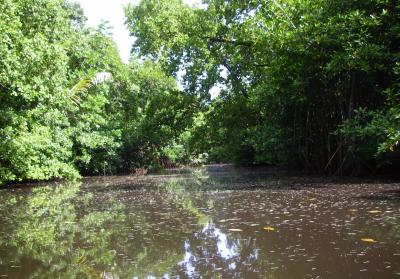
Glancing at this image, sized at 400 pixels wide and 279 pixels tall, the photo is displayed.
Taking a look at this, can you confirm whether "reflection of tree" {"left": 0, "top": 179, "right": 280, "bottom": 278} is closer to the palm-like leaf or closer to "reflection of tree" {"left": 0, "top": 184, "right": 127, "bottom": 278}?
"reflection of tree" {"left": 0, "top": 184, "right": 127, "bottom": 278}

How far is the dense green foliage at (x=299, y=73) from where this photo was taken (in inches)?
380

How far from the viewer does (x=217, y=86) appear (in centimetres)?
1817

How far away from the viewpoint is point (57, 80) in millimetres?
11977

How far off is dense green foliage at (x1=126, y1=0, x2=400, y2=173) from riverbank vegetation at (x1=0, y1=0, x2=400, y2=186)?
1.8 inches

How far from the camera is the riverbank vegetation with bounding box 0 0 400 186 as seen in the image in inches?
391

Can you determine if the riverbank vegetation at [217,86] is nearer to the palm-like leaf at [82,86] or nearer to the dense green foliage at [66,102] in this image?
the dense green foliage at [66,102]

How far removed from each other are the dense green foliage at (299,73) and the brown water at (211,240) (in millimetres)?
2784

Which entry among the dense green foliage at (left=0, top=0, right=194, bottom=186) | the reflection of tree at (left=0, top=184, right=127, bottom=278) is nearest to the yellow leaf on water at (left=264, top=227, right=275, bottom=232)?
the reflection of tree at (left=0, top=184, right=127, bottom=278)

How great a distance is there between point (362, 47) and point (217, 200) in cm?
550

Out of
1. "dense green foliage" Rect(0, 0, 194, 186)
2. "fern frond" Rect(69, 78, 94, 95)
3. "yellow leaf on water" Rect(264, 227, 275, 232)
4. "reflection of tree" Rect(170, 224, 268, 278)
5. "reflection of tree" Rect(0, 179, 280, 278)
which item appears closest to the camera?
"reflection of tree" Rect(170, 224, 268, 278)

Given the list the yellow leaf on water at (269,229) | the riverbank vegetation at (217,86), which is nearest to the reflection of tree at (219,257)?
the yellow leaf on water at (269,229)

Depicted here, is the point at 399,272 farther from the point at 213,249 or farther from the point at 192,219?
the point at 192,219

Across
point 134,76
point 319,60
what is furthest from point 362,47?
point 134,76

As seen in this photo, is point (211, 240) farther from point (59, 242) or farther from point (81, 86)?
point (81, 86)
